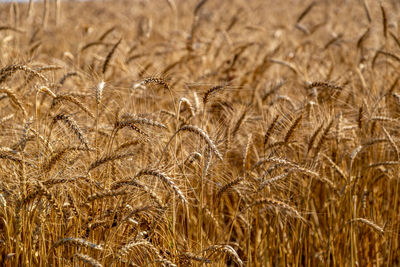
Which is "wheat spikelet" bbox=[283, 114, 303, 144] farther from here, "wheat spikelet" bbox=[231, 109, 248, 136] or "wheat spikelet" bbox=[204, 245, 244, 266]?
"wheat spikelet" bbox=[204, 245, 244, 266]

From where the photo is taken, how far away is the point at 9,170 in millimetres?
2260

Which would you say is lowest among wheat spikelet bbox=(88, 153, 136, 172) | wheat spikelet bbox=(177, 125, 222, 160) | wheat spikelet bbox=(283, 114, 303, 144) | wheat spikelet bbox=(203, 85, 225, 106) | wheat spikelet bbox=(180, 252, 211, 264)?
wheat spikelet bbox=(180, 252, 211, 264)

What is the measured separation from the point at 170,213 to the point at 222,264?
43 cm

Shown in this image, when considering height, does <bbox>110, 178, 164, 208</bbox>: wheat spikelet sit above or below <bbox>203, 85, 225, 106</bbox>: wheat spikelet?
below

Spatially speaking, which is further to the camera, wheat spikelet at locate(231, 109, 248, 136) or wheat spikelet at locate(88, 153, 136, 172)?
wheat spikelet at locate(231, 109, 248, 136)

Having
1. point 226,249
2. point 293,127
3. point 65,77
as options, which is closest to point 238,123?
point 293,127

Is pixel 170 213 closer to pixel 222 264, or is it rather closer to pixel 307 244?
pixel 222 264

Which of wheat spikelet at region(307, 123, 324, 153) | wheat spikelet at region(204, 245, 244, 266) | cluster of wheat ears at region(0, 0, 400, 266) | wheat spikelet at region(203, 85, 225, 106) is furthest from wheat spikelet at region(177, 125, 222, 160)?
wheat spikelet at region(307, 123, 324, 153)

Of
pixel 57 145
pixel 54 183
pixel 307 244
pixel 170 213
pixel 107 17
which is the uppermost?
pixel 107 17

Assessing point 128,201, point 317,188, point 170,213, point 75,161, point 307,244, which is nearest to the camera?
point 128,201

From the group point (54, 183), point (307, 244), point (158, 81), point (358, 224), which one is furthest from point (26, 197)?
point (358, 224)

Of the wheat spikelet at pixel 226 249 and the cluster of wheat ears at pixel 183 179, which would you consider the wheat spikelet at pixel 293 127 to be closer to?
the cluster of wheat ears at pixel 183 179

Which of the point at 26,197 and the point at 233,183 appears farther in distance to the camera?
the point at 233,183

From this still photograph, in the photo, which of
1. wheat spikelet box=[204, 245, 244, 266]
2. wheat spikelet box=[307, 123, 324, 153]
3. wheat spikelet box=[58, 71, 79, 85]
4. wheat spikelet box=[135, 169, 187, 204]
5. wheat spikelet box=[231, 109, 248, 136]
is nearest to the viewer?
wheat spikelet box=[135, 169, 187, 204]
